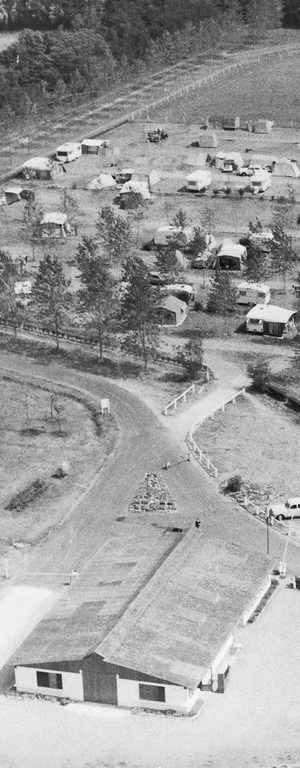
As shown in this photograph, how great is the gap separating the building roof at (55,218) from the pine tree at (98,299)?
1693cm

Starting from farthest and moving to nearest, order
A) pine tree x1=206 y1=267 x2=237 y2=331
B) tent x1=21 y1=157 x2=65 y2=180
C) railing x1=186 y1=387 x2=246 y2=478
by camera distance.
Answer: tent x1=21 y1=157 x2=65 y2=180 < pine tree x1=206 y1=267 x2=237 y2=331 < railing x1=186 y1=387 x2=246 y2=478

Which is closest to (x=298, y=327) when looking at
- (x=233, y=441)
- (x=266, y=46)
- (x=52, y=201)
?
(x=233, y=441)

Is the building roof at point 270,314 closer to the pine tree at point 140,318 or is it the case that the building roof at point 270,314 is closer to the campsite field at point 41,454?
the pine tree at point 140,318

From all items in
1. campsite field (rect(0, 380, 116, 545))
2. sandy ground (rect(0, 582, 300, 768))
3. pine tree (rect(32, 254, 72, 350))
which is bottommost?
sandy ground (rect(0, 582, 300, 768))

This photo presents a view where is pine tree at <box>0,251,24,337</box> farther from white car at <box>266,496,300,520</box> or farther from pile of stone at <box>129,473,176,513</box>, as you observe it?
white car at <box>266,496,300,520</box>

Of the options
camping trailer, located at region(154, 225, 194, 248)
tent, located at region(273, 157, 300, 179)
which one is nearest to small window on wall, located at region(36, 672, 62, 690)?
camping trailer, located at region(154, 225, 194, 248)

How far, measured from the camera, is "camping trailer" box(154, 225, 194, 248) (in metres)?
108

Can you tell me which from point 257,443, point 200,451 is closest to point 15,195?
point 257,443

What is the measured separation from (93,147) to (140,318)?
178 ft

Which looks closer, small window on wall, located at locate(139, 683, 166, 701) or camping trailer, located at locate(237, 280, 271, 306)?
small window on wall, located at locate(139, 683, 166, 701)

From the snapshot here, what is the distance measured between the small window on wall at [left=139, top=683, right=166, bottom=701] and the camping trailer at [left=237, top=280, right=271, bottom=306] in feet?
151

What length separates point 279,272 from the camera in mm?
104125

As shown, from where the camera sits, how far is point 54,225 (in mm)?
111812

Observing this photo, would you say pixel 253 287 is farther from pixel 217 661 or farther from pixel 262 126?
pixel 262 126
